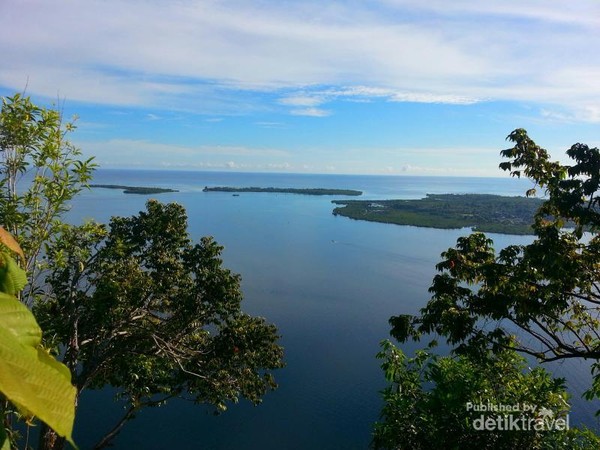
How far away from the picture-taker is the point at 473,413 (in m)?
4.75

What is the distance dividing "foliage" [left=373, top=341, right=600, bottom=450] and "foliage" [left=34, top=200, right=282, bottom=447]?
22.0 feet

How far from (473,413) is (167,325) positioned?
8511 mm

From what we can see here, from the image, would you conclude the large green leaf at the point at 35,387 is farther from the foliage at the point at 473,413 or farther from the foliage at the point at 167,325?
the foliage at the point at 167,325

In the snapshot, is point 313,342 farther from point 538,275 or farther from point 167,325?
point 538,275

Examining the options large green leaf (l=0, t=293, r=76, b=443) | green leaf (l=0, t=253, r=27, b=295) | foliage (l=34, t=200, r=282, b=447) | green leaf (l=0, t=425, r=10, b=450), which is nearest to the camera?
large green leaf (l=0, t=293, r=76, b=443)

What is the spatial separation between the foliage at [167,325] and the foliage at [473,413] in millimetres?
6705

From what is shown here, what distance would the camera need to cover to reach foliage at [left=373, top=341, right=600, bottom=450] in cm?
462

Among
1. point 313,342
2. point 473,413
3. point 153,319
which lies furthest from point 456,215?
point 473,413

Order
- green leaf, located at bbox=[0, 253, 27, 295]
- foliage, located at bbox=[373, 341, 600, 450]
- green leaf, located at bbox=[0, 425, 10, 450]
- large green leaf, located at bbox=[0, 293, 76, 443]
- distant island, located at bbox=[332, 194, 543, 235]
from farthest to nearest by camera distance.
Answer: distant island, located at bbox=[332, 194, 543, 235]
foliage, located at bbox=[373, 341, 600, 450]
green leaf, located at bbox=[0, 253, 27, 295]
green leaf, located at bbox=[0, 425, 10, 450]
large green leaf, located at bbox=[0, 293, 76, 443]

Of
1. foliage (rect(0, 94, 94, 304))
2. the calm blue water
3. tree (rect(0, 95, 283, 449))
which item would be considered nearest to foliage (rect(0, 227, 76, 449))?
foliage (rect(0, 94, 94, 304))

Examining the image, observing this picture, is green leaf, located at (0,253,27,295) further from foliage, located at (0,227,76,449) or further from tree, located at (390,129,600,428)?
tree, located at (390,129,600,428)

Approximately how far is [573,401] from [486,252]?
16500mm

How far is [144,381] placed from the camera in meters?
11.1

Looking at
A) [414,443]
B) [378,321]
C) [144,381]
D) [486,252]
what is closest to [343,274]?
[378,321]
